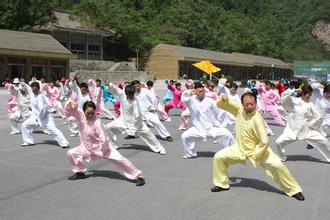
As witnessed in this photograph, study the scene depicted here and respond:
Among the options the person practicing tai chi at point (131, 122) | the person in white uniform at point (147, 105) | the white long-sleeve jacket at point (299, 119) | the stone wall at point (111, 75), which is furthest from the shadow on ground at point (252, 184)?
the stone wall at point (111, 75)

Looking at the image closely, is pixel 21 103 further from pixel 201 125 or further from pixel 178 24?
pixel 178 24

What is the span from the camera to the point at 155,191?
5.86 meters

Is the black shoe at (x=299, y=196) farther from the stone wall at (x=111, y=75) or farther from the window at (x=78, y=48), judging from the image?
the window at (x=78, y=48)

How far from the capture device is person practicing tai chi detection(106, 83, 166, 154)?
8.88 m

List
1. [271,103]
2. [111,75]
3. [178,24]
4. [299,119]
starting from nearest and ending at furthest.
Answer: [299,119], [271,103], [111,75], [178,24]

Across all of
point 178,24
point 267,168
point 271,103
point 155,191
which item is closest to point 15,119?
point 155,191

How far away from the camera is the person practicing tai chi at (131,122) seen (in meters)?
8.88

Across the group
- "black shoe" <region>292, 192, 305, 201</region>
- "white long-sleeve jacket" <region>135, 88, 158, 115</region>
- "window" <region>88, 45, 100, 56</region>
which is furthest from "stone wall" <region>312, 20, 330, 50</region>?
"black shoe" <region>292, 192, 305, 201</region>

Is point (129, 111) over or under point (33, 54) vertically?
under

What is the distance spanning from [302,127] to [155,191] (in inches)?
128

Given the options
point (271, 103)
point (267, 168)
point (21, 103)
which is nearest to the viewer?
point (267, 168)

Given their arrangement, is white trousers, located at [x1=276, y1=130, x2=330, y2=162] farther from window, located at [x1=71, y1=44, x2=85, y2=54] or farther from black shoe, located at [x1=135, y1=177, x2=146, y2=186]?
window, located at [x1=71, y1=44, x2=85, y2=54]

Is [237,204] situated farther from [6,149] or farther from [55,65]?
[55,65]

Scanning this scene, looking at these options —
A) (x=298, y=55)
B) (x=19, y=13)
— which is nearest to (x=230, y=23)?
(x=298, y=55)
